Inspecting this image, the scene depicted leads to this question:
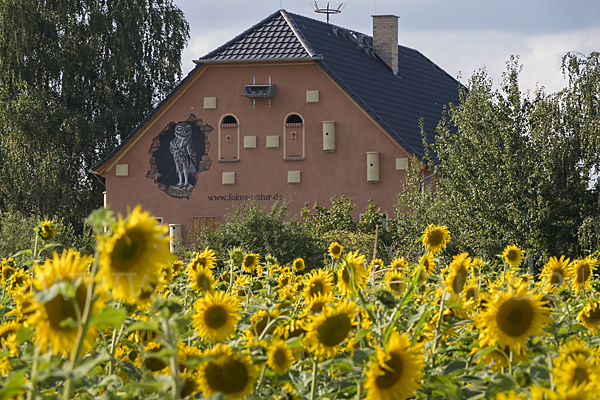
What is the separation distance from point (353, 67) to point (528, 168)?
10.5 metres

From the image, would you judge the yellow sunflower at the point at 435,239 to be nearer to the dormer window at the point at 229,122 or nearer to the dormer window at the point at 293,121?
the dormer window at the point at 293,121

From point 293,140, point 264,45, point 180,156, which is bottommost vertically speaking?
point 180,156

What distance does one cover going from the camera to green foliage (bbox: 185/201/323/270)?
14.5m

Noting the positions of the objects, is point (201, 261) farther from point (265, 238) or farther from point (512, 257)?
point (265, 238)

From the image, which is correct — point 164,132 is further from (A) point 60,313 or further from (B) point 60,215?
(A) point 60,313

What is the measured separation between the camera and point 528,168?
42.4 ft

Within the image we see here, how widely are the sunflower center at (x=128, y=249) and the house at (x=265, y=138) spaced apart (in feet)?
60.9

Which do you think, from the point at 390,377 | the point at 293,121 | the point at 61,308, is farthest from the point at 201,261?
the point at 293,121

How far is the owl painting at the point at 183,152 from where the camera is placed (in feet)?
69.7

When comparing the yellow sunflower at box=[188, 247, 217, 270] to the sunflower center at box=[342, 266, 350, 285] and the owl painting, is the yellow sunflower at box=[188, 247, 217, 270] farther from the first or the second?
the owl painting

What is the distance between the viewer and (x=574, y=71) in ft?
43.0

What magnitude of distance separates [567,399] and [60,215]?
25671mm

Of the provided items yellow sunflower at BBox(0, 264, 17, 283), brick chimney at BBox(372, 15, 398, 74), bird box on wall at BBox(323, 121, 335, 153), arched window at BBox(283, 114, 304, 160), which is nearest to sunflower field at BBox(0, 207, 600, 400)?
yellow sunflower at BBox(0, 264, 17, 283)

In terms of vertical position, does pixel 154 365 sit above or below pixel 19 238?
above
